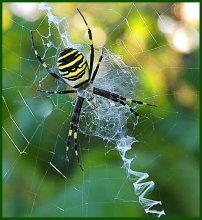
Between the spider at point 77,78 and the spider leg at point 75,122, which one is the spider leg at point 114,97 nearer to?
the spider at point 77,78

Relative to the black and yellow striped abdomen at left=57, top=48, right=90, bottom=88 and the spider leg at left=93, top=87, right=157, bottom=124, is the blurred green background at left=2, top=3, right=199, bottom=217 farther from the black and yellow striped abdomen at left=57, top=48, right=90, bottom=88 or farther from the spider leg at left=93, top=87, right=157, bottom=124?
the black and yellow striped abdomen at left=57, top=48, right=90, bottom=88

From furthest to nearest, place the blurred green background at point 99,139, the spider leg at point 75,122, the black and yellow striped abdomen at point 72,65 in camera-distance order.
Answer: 1. the spider leg at point 75,122
2. the blurred green background at point 99,139
3. the black and yellow striped abdomen at point 72,65

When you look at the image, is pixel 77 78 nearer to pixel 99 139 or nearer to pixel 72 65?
pixel 72 65

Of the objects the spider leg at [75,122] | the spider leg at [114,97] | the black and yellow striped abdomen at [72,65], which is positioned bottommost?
the spider leg at [75,122]

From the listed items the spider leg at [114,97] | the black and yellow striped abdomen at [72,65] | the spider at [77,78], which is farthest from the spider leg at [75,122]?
the black and yellow striped abdomen at [72,65]

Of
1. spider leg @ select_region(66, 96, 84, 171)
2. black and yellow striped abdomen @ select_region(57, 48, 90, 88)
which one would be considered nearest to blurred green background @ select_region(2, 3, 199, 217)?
spider leg @ select_region(66, 96, 84, 171)

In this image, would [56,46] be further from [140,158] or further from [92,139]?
[140,158]

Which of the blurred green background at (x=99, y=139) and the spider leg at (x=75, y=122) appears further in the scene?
the spider leg at (x=75, y=122)
